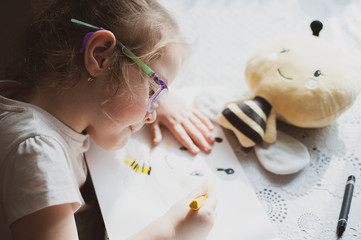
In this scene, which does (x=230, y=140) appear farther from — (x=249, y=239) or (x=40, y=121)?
(x=40, y=121)

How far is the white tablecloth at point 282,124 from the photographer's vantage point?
0.63 meters

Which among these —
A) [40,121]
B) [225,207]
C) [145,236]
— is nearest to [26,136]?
[40,121]

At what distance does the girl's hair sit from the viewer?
56 cm

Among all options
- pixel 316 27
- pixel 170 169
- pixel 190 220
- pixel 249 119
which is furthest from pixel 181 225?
pixel 316 27

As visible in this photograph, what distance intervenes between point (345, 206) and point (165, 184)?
317mm

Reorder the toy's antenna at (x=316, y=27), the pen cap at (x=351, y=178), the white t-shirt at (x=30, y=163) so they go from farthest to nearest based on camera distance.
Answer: the toy's antenna at (x=316, y=27)
the pen cap at (x=351, y=178)
the white t-shirt at (x=30, y=163)

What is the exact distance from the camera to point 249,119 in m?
0.69

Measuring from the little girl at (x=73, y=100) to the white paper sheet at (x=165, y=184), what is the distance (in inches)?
1.5

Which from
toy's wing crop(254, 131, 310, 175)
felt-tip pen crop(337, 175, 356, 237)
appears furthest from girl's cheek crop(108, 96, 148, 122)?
felt-tip pen crop(337, 175, 356, 237)

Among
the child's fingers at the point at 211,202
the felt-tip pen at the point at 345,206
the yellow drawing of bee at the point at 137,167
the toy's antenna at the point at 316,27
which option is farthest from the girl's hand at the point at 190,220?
the toy's antenna at the point at 316,27

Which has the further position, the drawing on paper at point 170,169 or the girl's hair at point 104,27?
the drawing on paper at point 170,169

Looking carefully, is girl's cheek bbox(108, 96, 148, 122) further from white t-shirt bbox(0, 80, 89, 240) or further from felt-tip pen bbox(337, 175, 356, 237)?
felt-tip pen bbox(337, 175, 356, 237)

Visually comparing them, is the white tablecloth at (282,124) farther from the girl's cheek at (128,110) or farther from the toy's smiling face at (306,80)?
the girl's cheek at (128,110)

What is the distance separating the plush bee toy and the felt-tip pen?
0.26 ft
